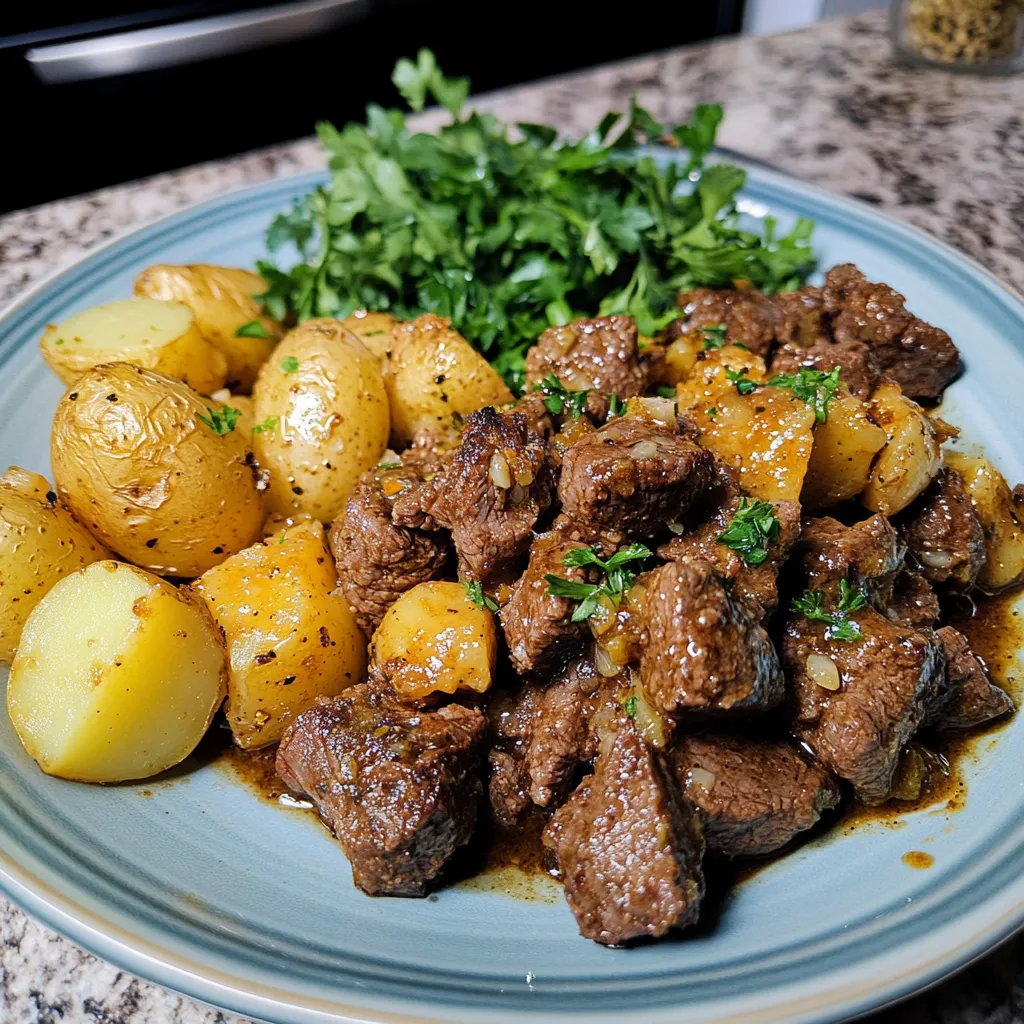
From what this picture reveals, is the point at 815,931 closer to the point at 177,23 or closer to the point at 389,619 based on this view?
the point at 389,619

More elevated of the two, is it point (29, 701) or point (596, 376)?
point (596, 376)

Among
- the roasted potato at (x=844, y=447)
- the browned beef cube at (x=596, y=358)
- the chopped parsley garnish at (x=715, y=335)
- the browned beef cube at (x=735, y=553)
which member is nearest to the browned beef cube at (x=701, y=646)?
the browned beef cube at (x=735, y=553)

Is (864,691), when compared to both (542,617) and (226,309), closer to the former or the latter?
(542,617)

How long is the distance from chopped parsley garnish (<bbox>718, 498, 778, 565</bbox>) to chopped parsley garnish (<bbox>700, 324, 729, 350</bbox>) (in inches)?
32.2

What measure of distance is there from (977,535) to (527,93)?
307cm

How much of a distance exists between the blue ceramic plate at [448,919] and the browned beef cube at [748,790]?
0.07 meters

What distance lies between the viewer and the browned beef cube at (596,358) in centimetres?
233

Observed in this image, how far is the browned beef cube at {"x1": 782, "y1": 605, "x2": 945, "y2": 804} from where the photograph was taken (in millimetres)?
1718

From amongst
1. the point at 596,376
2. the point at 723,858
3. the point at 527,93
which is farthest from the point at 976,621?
the point at 527,93

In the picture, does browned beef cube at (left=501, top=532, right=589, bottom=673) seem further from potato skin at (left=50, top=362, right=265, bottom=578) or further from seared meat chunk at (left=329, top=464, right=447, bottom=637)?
potato skin at (left=50, top=362, right=265, bottom=578)

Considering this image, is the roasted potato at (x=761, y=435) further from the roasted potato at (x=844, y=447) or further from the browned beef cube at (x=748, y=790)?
the browned beef cube at (x=748, y=790)

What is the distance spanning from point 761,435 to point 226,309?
153cm

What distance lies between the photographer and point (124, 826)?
5.72ft

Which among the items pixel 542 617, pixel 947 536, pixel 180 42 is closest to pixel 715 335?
pixel 947 536
